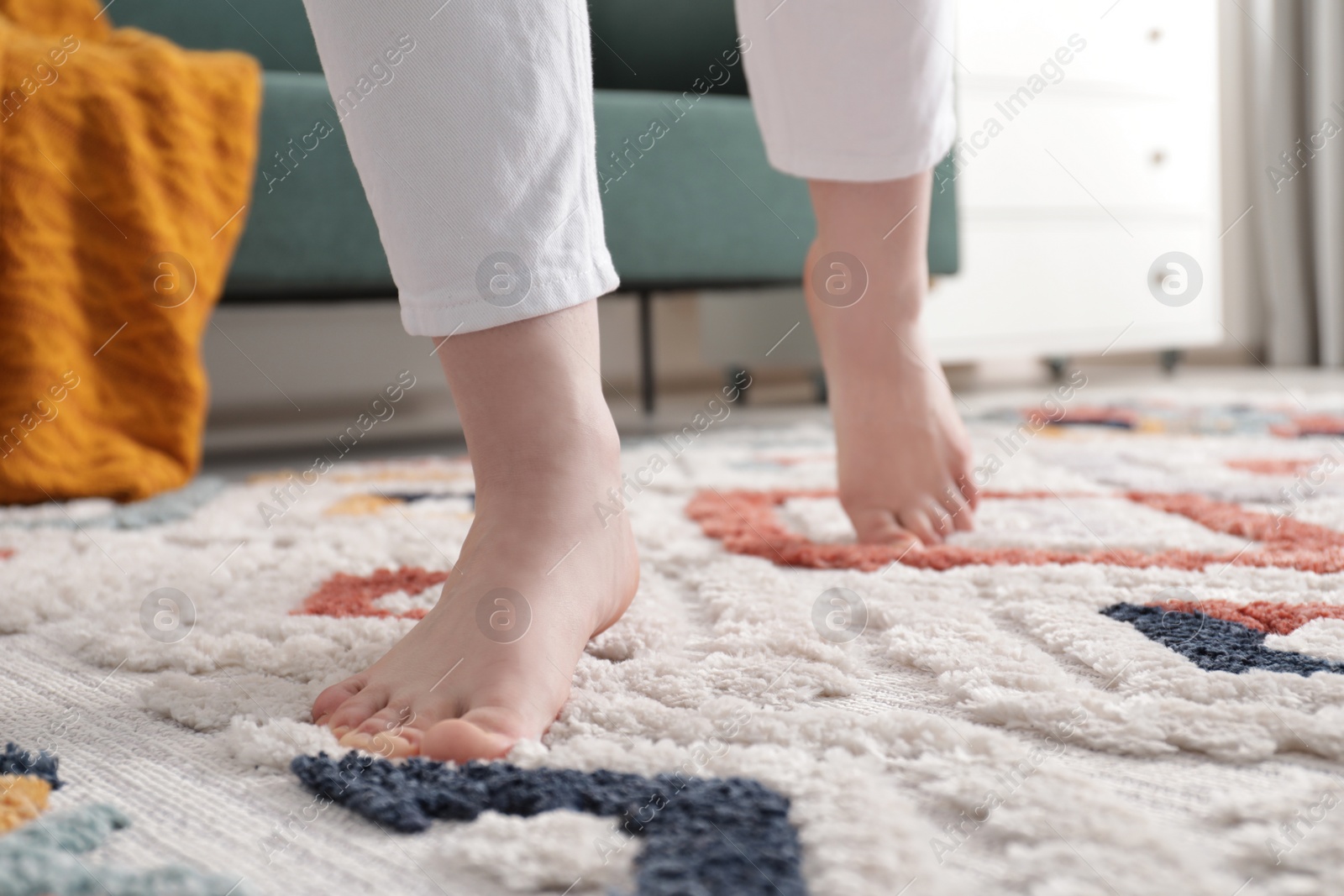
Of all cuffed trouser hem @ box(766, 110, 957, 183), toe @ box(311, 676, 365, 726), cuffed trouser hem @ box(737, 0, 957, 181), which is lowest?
toe @ box(311, 676, 365, 726)

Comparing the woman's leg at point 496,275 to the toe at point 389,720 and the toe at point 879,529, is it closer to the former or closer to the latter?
the toe at point 389,720

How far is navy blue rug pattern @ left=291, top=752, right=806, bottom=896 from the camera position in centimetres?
28

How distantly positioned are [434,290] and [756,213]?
1.11 metres

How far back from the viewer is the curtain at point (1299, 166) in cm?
228

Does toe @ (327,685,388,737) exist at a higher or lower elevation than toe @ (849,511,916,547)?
higher

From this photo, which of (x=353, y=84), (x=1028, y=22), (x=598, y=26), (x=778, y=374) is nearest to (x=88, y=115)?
(x=353, y=84)

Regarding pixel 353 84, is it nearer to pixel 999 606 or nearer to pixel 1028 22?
pixel 999 606

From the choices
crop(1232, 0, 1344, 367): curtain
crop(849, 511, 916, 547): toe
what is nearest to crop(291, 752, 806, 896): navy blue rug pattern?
crop(849, 511, 916, 547): toe

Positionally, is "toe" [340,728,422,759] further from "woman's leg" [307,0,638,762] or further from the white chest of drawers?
the white chest of drawers

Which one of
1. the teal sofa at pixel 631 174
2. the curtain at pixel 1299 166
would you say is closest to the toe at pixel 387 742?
the teal sofa at pixel 631 174

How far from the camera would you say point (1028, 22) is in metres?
1.97

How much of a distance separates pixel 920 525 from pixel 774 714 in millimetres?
338

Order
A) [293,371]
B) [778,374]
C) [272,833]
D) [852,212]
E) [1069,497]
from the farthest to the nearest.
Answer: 1. [778,374]
2. [293,371]
3. [1069,497]
4. [852,212]
5. [272,833]

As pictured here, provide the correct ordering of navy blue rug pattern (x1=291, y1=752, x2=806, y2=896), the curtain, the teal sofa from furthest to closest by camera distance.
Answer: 1. the curtain
2. the teal sofa
3. navy blue rug pattern (x1=291, y1=752, x2=806, y2=896)
